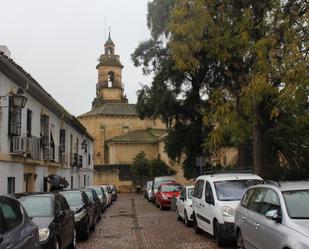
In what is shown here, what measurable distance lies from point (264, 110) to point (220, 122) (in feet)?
5.80

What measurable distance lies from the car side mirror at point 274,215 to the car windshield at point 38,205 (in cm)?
503

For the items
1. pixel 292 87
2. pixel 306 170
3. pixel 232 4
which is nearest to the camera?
pixel 292 87

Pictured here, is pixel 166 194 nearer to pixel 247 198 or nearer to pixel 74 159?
pixel 74 159

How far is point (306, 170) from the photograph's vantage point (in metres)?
22.4

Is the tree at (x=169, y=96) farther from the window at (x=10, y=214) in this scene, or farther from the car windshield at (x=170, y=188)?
the window at (x=10, y=214)

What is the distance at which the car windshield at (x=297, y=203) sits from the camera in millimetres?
8539

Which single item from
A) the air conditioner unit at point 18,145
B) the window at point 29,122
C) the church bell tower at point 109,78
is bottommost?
the air conditioner unit at point 18,145

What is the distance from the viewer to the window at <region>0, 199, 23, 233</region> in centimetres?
726

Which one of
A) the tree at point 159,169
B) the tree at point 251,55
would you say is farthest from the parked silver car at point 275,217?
the tree at point 159,169

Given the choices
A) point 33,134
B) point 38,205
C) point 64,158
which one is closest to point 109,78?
point 64,158

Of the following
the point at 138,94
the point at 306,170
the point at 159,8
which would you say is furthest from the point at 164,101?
the point at 306,170

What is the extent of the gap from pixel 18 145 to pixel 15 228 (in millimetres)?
13392

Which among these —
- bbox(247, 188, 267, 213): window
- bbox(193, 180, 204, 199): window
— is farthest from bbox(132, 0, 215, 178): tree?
bbox(247, 188, 267, 213): window

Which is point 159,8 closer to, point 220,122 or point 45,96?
point 45,96
